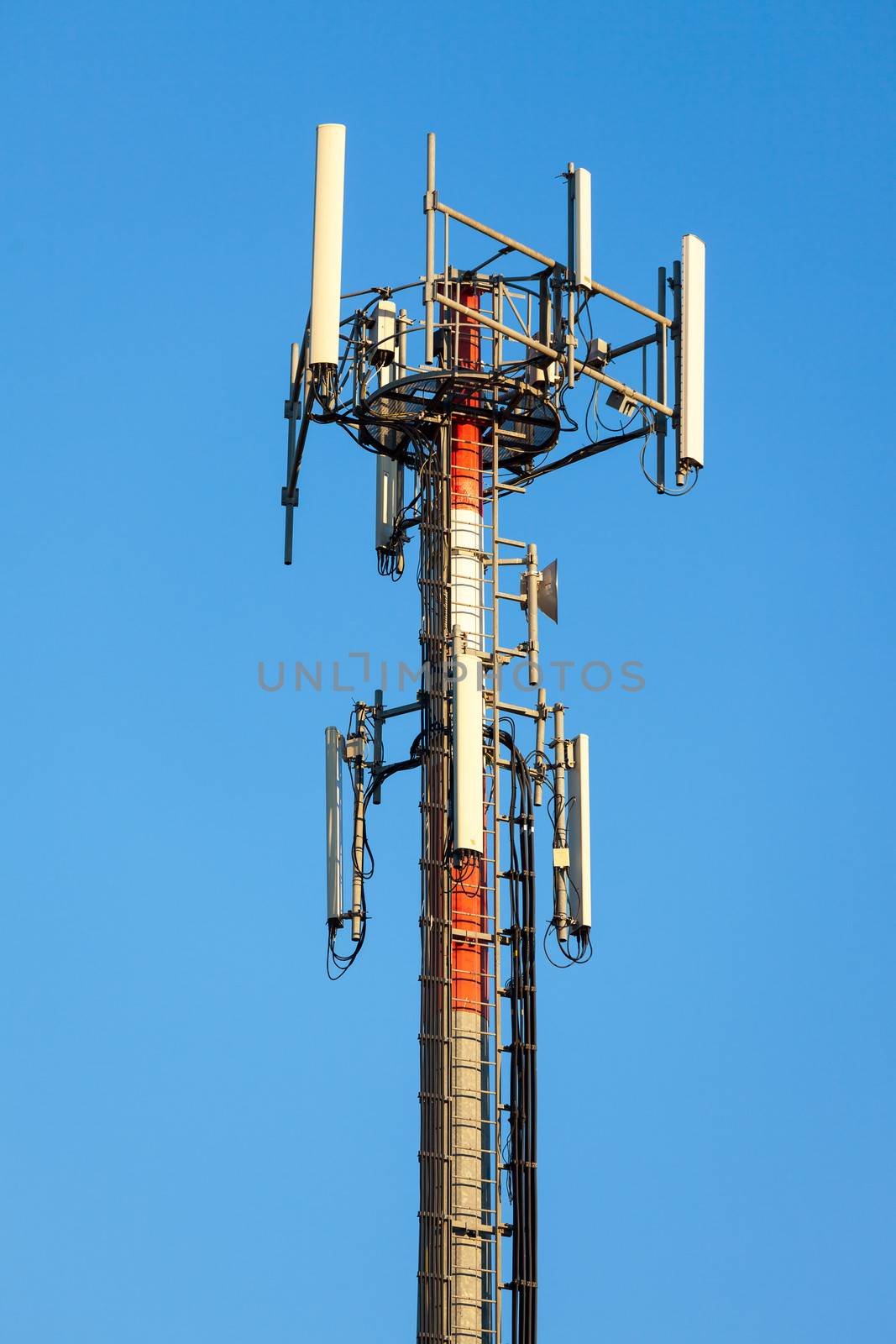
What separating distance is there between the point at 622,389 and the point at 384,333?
414 centimetres

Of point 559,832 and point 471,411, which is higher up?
point 471,411

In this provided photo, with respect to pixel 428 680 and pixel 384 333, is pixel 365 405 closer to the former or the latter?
pixel 384 333

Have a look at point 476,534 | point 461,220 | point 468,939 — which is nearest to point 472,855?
point 468,939

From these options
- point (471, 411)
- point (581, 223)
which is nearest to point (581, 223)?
point (581, 223)

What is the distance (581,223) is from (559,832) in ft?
32.1

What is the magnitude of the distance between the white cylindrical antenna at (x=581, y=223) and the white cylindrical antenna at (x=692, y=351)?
3.15 metres

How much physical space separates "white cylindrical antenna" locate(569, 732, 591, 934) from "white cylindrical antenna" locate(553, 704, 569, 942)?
0.11 m

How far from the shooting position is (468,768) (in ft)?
170

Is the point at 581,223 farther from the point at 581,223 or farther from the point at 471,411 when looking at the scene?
the point at 471,411

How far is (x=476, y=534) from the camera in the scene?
54.8 m

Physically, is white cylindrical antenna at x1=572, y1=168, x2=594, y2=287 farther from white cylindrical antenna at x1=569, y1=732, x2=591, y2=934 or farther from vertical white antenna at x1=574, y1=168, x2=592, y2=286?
white cylindrical antenna at x1=569, y1=732, x2=591, y2=934

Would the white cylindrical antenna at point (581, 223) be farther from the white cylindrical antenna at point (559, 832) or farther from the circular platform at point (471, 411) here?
the white cylindrical antenna at point (559, 832)

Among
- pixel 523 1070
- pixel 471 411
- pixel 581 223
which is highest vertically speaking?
pixel 581 223

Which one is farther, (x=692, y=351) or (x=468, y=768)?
(x=692, y=351)
